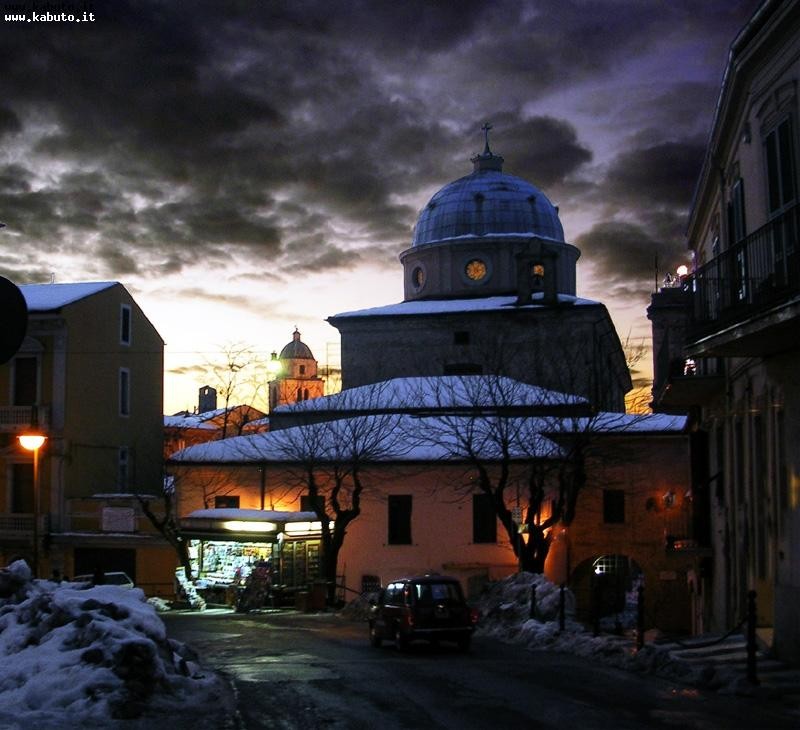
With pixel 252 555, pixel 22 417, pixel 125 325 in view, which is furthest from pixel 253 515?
pixel 125 325

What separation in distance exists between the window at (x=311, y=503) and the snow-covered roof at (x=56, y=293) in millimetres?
11476

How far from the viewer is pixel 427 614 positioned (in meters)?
20.8

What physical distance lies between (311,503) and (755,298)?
2410 centimetres

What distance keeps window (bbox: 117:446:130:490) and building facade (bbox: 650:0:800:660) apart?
94.8 ft

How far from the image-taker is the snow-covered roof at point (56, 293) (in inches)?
1654

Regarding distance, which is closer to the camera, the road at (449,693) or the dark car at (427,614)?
the road at (449,693)

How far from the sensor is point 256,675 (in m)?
15.4

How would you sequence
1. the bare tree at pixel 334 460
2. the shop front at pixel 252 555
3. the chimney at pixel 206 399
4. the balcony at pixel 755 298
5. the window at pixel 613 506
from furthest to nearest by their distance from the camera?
the chimney at pixel 206 399, the window at pixel 613 506, the bare tree at pixel 334 460, the shop front at pixel 252 555, the balcony at pixel 755 298

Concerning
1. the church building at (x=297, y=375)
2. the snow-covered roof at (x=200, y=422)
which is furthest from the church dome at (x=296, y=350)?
the snow-covered roof at (x=200, y=422)

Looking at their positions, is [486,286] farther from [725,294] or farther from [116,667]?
[116,667]

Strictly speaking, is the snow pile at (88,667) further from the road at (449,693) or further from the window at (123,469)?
the window at (123,469)

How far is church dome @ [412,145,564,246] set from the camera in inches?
2544

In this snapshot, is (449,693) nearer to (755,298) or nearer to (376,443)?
(755,298)

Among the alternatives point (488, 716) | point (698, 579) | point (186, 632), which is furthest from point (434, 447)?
point (488, 716)
